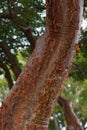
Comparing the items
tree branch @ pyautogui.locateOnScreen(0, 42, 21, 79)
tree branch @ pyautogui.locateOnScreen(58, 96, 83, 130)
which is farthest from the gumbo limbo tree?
tree branch @ pyautogui.locateOnScreen(0, 42, 21, 79)

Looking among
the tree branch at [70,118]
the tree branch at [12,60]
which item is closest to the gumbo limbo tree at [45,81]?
the tree branch at [70,118]

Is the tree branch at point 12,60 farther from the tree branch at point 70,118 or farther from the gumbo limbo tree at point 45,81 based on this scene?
the gumbo limbo tree at point 45,81

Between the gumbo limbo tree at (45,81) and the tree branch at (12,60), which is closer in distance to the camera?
the gumbo limbo tree at (45,81)

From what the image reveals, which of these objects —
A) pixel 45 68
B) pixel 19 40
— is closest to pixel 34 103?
pixel 45 68

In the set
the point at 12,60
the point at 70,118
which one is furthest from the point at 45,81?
the point at 12,60

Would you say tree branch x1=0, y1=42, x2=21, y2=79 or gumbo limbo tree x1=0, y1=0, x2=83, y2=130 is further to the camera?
tree branch x1=0, y1=42, x2=21, y2=79

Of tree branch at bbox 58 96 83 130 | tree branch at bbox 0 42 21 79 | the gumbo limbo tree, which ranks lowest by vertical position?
tree branch at bbox 58 96 83 130

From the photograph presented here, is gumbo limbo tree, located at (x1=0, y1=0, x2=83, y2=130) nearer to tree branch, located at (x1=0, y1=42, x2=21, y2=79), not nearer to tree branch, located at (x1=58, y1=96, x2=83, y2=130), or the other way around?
tree branch, located at (x1=58, y1=96, x2=83, y2=130)

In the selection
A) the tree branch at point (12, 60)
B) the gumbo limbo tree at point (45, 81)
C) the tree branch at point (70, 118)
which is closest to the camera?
the gumbo limbo tree at point (45, 81)

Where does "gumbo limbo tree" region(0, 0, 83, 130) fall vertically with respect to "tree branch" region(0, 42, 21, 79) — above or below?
above

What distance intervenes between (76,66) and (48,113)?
746cm

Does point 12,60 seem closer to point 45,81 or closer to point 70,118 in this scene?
point 70,118

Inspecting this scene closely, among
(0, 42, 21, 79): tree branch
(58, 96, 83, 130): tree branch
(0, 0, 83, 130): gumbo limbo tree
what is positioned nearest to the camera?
(0, 0, 83, 130): gumbo limbo tree

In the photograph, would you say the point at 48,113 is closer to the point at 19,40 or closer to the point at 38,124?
the point at 38,124
